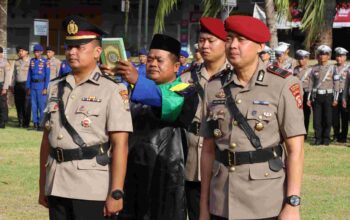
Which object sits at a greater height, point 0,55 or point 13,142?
point 0,55

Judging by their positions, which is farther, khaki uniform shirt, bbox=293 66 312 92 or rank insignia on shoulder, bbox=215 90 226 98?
khaki uniform shirt, bbox=293 66 312 92

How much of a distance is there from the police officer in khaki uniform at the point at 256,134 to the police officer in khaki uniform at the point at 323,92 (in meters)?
13.3

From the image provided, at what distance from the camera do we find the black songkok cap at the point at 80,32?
5301 millimetres

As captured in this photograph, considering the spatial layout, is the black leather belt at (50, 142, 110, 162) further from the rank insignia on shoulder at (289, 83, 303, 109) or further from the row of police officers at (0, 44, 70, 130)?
the row of police officers at (0, 44, 70, 130)

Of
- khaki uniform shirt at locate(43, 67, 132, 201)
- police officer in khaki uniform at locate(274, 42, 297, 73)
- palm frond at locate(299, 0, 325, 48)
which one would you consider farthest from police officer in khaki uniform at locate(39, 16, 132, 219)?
police officer in khaki uniform at locate(274, 42, 297, 73)

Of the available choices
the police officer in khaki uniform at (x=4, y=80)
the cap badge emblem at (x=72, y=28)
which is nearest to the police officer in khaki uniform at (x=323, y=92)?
the police officer in khaki uniform at (x=4, y=80)

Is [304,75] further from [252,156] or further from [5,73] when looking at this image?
[252,156]

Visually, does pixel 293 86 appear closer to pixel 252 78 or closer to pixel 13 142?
pixel 252 78

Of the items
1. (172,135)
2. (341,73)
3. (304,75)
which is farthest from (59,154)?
(304,75)

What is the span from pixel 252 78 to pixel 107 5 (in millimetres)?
40747

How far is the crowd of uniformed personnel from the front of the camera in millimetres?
4672

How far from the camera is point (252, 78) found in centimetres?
473

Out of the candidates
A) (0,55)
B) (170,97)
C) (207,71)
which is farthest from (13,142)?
(170,97)

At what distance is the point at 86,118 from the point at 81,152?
0.66 ft
